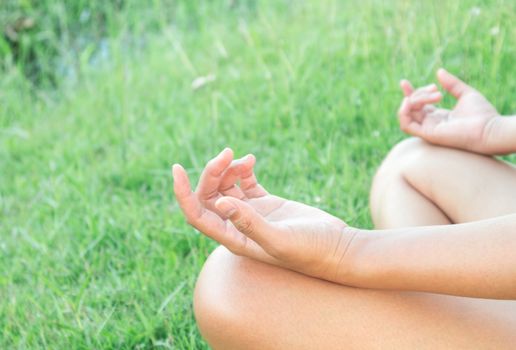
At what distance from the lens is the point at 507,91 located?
2365mm

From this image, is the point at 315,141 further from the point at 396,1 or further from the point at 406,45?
the point at 396,1

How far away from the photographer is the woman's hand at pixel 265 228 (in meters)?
1.11

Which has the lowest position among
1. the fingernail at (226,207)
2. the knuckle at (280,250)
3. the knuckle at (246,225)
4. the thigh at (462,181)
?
the thigh at (462,181)

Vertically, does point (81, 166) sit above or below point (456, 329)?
below

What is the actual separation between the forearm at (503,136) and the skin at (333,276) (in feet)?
1.40

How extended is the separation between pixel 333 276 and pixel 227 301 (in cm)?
17

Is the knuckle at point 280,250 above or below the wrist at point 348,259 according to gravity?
above

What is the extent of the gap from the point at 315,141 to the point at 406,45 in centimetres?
50

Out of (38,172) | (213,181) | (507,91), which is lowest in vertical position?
(38,172)

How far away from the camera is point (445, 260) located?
43.6 inches

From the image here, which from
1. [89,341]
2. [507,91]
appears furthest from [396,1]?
[89,341]

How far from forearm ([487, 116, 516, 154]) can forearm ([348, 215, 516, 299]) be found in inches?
20.0

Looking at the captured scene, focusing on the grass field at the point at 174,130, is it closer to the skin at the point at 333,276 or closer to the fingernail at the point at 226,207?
the skin at the point at 333,276

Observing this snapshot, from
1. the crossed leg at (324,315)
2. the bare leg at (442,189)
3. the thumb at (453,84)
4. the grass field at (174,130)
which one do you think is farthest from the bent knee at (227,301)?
the thumb at (453,84)
